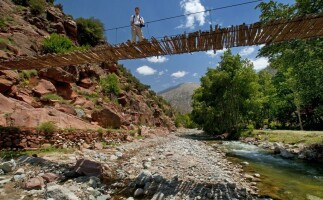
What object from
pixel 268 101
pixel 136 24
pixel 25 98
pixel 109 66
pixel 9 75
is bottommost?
pixel 25 98

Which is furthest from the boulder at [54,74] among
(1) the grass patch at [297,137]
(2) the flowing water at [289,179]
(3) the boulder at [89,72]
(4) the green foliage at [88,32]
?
(1) the grass patch at [297,137]

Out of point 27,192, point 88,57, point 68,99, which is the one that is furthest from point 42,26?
point 27,192

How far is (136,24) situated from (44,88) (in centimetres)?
1132

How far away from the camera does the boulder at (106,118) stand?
1817 cm

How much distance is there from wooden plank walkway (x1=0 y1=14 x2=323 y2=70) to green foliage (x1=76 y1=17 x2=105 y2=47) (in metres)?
28.4

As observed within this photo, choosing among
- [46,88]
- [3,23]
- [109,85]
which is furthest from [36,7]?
[46,88]

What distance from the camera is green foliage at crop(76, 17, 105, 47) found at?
36.6m

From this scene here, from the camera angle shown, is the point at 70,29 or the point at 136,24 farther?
the point at 70,29

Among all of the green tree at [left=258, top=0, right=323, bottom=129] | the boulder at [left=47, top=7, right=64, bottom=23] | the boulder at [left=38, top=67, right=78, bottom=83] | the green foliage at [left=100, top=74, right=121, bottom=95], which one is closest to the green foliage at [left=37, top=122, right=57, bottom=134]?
the boulder at [left=38, top=67, right=78, bottom=83]

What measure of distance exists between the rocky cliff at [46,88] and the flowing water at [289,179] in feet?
34.1

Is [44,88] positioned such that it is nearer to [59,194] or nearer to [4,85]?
[4,85]

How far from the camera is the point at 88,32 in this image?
3694 centimetres

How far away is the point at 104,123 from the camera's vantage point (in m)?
18.6

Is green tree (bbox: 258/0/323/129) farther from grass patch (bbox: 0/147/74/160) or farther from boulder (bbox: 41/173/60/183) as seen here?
grass patch (bbox: 0/147/74/160)
